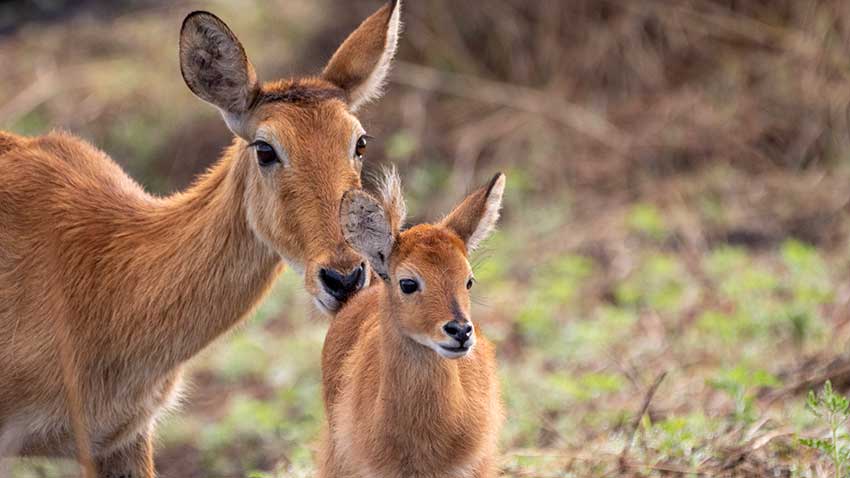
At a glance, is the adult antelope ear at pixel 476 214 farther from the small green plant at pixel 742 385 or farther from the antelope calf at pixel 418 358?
the small green plant at pixel 742 385

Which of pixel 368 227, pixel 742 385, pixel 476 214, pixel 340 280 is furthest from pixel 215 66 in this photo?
pixel 742 385

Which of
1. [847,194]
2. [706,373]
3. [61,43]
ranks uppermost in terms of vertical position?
[706,373]

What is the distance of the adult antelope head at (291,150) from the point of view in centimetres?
537

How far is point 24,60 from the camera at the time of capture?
1469 centimetres

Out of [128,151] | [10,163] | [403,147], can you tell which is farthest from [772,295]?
[128,151]

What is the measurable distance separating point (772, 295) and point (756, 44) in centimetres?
377

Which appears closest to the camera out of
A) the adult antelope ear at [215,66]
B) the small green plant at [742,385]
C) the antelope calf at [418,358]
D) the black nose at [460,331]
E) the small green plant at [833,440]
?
the black nose at [460,331]

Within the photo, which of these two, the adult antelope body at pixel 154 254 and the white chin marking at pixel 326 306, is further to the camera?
the adult antelope body at pixel 154 254

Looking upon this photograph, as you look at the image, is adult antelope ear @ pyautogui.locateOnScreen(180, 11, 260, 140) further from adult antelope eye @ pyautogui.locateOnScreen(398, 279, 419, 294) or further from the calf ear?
adult antelope eye @ pyautogui.locateOnScreen(398, 279, 419, 294)

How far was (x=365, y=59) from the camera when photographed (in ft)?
20.1

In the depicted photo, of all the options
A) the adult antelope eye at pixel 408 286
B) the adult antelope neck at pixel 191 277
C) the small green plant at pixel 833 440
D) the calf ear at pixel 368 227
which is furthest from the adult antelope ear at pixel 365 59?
the small green plant at pixel 833 440

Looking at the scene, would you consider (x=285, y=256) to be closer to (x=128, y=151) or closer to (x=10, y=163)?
(x=10, y=163)

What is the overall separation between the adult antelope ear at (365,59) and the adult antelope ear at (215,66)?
1.54 feet

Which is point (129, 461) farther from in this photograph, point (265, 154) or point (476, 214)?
point (476, 214)
